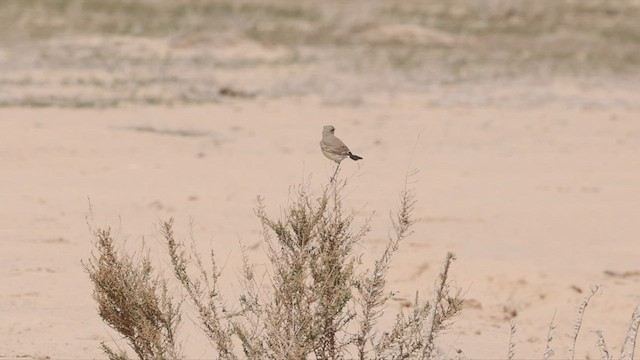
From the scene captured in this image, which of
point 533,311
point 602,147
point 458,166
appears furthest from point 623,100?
point 533,311

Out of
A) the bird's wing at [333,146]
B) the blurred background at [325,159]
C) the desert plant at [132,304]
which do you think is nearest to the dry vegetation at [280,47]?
the blurred background at [325,159]

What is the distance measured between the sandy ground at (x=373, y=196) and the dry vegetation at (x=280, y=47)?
202 cm

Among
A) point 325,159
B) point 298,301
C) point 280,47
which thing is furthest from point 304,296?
point 280,47

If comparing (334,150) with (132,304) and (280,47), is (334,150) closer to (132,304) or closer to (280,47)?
(132,304)

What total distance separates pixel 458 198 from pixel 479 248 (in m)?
2.15

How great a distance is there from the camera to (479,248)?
10.1 meters

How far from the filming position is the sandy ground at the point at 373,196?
27.2 feet

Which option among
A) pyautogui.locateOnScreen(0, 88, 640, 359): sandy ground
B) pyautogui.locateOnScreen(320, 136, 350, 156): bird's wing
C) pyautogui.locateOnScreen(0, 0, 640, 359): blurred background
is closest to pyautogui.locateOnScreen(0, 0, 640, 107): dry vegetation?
pyautogui.locateOnScreen(0, 0, 640, 359): blurred background

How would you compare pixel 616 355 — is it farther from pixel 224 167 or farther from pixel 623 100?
pixel 623 100

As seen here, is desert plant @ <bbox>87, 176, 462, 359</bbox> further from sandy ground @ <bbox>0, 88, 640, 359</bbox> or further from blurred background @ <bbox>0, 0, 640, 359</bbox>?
blurred background @ <bbox>0, 0, 640, 359</bbox>

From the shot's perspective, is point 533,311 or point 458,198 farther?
point 458,198

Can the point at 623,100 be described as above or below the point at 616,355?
above

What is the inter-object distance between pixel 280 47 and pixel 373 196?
14.7 meters

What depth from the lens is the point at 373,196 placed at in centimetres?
1204
